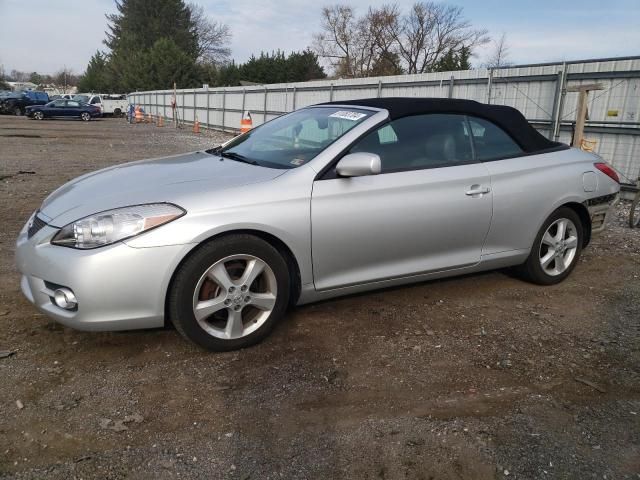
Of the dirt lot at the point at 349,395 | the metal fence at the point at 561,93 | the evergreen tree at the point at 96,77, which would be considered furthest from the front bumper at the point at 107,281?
the evergreen tree at the point at 96,77

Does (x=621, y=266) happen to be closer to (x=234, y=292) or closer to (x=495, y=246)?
(x=495, y=246)

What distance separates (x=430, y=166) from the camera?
12.5ft

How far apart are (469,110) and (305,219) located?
1796mm

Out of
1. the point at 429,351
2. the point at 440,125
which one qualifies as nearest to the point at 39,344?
the point at 429,351

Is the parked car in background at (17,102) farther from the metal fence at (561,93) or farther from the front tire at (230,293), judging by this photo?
the front tire at (230,293)

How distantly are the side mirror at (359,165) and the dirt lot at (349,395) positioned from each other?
109 centimetres

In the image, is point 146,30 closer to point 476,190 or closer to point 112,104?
point 112,104

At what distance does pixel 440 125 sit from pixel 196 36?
71.9 metres

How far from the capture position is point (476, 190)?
3.92 metres

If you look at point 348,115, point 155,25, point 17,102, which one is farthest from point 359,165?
point 155,25

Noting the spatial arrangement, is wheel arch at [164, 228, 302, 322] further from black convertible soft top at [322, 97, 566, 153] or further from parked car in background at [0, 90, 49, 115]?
parked car in background at [0, 90, 49, 115]

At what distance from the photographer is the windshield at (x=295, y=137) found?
12.0 ft

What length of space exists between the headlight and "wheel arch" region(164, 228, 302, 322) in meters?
0.23

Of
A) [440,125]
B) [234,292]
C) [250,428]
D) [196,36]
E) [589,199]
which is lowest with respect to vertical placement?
[250,428]
